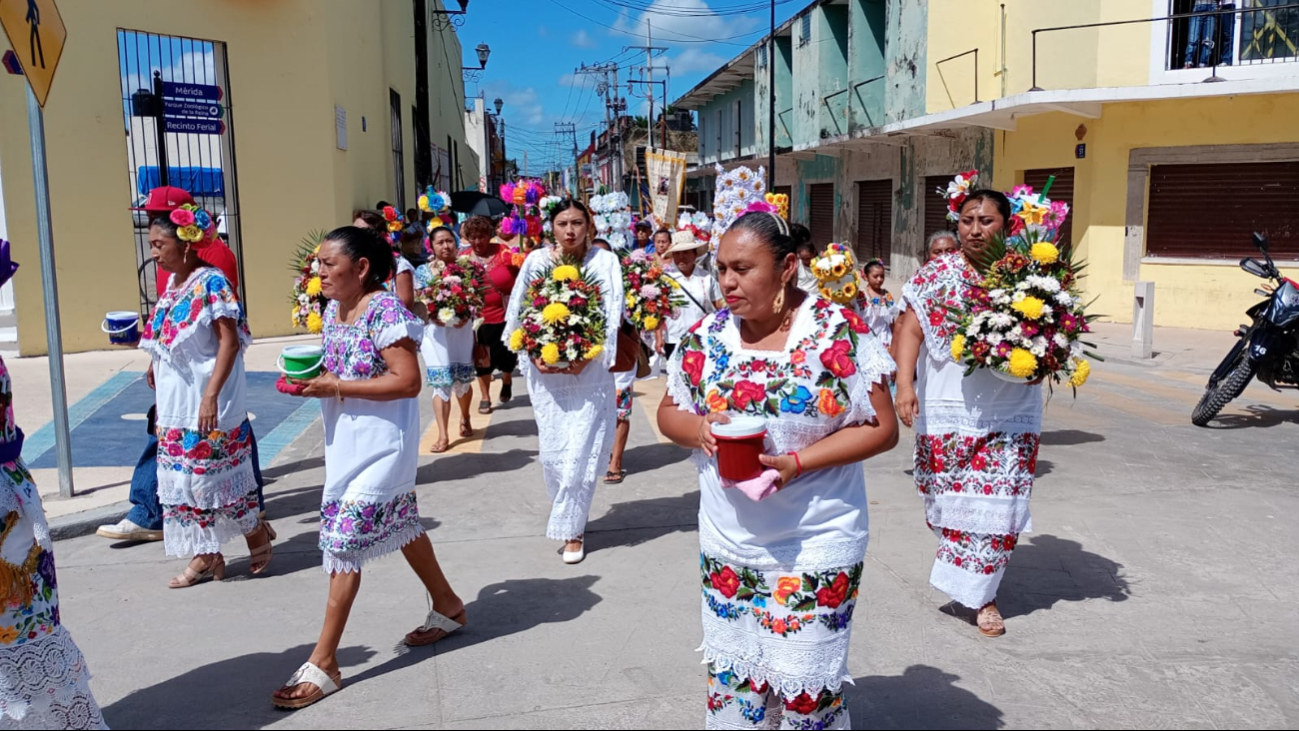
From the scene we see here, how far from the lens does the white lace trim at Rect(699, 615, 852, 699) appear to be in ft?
9.43

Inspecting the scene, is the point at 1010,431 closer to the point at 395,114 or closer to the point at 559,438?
the point at 559,438

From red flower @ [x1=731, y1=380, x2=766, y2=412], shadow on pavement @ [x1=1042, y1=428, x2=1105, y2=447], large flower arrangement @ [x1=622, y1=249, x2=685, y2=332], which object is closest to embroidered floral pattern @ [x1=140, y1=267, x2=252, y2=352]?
large flower arrangement @ [x1=622, y1=249, x2=685, y2=332]

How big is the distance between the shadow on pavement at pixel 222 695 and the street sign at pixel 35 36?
156 inches

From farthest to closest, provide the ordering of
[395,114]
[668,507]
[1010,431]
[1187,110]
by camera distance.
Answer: [395,114] < [1187,110] < [668,507] < [1010,431]

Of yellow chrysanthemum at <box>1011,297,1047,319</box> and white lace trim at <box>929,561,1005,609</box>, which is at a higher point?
yellow chrysanthemum at <box>1011,297,1047,319</box>

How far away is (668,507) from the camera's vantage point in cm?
679

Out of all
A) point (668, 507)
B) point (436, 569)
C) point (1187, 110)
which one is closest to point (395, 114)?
point (1187, 110)

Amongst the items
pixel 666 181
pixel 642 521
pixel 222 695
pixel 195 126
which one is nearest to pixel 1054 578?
pixel 642 521

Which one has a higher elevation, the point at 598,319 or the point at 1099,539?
the point at 598,319

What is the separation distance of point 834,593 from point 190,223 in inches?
153

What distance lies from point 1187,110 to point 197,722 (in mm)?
16638

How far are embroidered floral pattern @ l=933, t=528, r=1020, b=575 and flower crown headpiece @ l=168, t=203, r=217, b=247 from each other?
408 centimetres

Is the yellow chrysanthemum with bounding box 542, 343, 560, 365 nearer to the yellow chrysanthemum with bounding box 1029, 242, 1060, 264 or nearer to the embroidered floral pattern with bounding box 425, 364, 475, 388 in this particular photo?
the yellow chrysanthemum with bounding box 1029, 242, 1060, 264

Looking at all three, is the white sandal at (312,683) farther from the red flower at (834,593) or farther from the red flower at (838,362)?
the red flower at (838,362)
